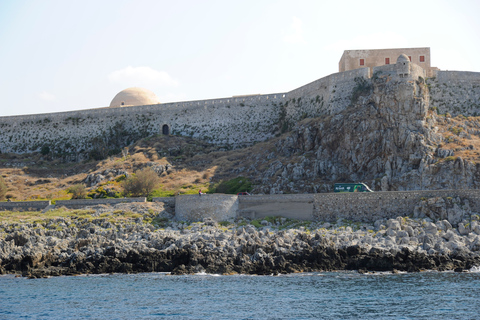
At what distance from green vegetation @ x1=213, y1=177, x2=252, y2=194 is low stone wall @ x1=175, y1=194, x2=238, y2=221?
20.9ft

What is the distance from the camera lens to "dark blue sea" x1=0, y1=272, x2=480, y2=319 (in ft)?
88.3

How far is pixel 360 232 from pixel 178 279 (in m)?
12.4

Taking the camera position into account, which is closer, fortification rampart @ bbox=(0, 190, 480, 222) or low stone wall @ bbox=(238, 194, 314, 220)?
fortification rampart @ bbox=(0, 190, 480, 222)

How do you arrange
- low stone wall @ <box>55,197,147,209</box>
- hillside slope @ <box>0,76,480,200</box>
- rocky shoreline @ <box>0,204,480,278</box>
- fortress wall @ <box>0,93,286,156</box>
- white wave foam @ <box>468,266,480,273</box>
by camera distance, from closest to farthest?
white wave foam @ <box>468,266,480,273</box>
rocky shoreline @ <box>0,204,480,278</box>
hillside slope @ <box>0,76,480,200</box>
low stone wall @ <box>55,197,147,209</box>
fortress wall @ <box>0,93,286,156</box>

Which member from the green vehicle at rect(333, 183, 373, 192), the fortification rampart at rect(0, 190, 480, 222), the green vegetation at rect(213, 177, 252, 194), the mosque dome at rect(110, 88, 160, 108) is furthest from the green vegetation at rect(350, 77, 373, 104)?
the mosque dome at rect(110, 88, 160, 108)

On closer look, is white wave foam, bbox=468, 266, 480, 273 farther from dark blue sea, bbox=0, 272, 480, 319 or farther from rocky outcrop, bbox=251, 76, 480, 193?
rocky outcrop, bbox=251, 76, 480, 193

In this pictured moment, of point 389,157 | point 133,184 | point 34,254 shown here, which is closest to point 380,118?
point 389,157

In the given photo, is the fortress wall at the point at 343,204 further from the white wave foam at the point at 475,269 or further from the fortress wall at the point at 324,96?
the fortress wall at the point at 324,96

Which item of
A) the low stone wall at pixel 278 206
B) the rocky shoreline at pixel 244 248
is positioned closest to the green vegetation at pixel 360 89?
the low stone wall at pixel 278 206

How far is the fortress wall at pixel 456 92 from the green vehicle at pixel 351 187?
14.5m

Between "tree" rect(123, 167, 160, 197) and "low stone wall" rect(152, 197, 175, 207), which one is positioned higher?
"tree" rect(123, 167, 160, 197)

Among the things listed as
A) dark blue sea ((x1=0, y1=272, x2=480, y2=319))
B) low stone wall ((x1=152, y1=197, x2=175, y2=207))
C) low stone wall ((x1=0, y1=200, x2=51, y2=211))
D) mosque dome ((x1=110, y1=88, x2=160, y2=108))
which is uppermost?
mosque dome ((x1=110, y1=88, x2=160, y2=108))

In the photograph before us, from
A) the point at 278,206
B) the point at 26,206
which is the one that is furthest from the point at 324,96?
the point at 26,206

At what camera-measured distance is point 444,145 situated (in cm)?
5038
